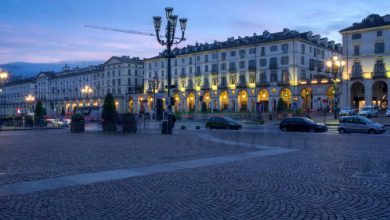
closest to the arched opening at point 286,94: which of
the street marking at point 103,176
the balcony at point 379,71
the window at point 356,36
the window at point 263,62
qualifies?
the window at point 263,62

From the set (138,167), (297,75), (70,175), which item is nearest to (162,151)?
(138,167)

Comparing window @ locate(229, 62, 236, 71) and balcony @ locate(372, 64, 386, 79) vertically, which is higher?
window @ locate(229, 62, 236, 71)

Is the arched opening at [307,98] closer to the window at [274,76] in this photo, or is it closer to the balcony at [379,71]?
the window at [274,76]

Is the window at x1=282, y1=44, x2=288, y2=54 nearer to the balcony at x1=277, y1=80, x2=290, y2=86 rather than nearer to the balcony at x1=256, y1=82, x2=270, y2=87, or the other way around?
the balcony at x1=277, y1=80, x2=290, y2=86

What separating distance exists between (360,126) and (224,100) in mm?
62468

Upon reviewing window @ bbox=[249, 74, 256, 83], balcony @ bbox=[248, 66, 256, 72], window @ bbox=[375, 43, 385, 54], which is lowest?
window @ bbox=[249, 74, 256, 83]

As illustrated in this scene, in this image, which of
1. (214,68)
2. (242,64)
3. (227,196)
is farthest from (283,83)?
(227,196)

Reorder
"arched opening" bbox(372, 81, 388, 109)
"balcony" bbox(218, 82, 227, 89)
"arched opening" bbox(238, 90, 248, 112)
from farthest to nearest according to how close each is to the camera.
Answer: "balcony" bbox(218, 82, 227, 89)
"arched opening" bbox(238, 90, 248, 112)
"arched opening" bbox(372, 81, 388, 109)

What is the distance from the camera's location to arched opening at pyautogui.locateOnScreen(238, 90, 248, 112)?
86.8 metres

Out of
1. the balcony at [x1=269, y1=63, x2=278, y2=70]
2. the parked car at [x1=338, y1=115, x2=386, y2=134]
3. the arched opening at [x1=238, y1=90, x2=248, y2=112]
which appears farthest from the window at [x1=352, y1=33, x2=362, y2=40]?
the parked car at [x1=338, y1=115, x2=386, y2=134]

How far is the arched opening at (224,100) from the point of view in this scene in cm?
9062

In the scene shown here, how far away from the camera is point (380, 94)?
232 ft

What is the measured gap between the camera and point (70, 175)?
10.6m

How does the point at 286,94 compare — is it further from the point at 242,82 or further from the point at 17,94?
the point at 17,94
